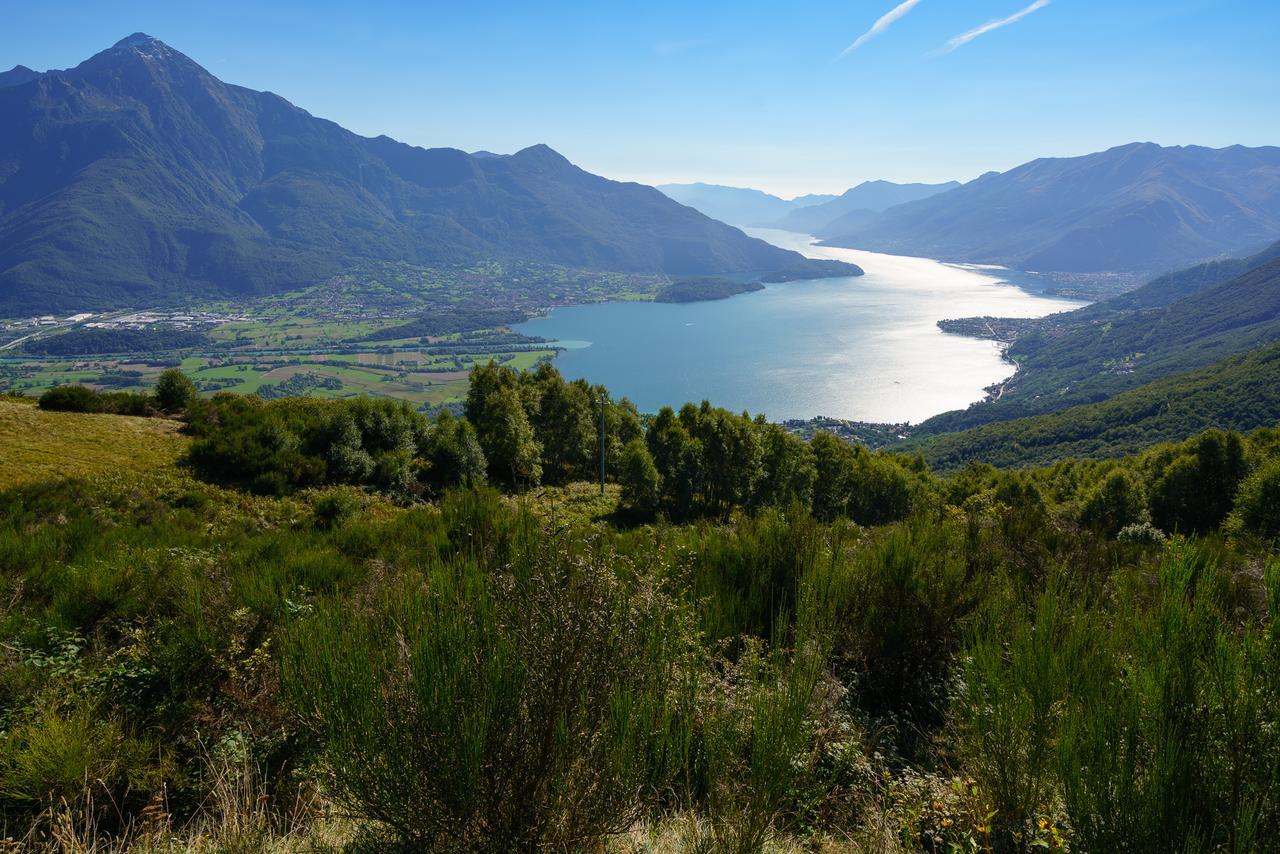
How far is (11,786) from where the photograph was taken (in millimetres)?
2812

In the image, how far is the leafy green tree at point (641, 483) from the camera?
21.0m

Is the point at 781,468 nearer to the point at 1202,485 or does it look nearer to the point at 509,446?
the point at 509,446

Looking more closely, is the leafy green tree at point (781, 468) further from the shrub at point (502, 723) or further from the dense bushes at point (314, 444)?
the shrub at point (502, 723)

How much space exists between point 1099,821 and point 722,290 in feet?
612

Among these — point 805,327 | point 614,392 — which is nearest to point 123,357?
point 614,392

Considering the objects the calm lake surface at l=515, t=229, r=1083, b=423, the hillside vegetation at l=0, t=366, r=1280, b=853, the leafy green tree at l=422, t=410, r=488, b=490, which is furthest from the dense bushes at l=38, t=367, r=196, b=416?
the calm lake surface at l=515, t=229, r=1083, b=423

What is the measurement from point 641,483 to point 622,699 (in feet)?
61.6

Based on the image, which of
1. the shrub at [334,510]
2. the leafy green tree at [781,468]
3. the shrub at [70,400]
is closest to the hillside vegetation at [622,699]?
the shrub at [334,510]

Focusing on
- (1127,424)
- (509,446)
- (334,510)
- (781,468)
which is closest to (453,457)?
(509,446)

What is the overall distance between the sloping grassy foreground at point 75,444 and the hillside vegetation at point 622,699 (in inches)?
240

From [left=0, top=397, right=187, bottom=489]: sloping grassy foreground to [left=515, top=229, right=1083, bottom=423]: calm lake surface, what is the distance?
57.3 m

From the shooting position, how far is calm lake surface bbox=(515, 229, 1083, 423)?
81812 millimetres

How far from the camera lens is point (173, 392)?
16359 mm

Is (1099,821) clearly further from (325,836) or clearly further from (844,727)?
(325,836)
